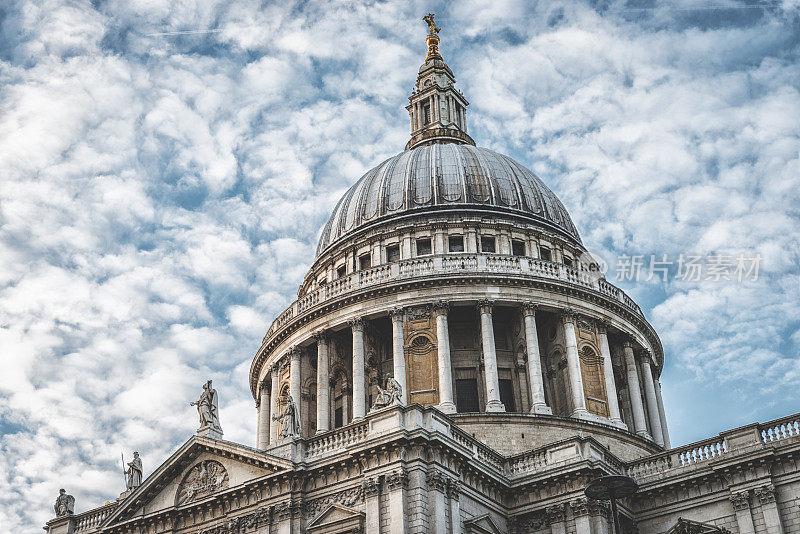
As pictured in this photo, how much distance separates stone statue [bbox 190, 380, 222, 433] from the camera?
37.9m

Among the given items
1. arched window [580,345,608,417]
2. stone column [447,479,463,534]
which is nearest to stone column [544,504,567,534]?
stone column [447,479,463,534]

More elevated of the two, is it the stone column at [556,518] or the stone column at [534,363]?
the stone column at [534,363]

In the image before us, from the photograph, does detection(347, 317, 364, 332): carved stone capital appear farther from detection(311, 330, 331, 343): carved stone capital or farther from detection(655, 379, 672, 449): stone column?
detection(655, 379, 672, 449): stone column

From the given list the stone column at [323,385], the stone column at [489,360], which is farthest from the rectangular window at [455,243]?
the stone column at [323,385]

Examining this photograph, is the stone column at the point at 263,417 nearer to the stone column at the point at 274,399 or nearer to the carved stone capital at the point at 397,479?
the stone column at the point at 274,399

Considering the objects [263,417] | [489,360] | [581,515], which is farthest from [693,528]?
[263,417]

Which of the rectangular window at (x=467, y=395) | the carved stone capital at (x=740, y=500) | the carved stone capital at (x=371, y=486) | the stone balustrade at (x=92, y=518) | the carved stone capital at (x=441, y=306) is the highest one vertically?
the carved stone capital at (x=441, y=306)

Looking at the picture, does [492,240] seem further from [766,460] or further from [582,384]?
[766,460]

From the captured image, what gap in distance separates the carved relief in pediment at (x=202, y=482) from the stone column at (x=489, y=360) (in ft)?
44.0

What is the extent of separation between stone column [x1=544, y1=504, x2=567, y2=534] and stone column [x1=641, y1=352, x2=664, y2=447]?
54.3ft

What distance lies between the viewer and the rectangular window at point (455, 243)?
52.4 metres

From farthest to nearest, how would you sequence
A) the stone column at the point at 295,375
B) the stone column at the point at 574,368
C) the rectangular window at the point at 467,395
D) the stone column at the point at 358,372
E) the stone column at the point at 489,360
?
the stone column at the point at 295,375, the stone column at the point at 358,372, the rectangular window at the point at 467,395, the stone column at the point at 574,368, the stone column at the point at 489,360

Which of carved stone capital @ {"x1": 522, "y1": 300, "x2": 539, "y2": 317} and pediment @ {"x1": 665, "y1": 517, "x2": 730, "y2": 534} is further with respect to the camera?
carved stone capital @ {"x1": 522, "y1": 300, "x2": 539, "y2": 317}

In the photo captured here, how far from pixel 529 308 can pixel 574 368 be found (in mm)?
3737
